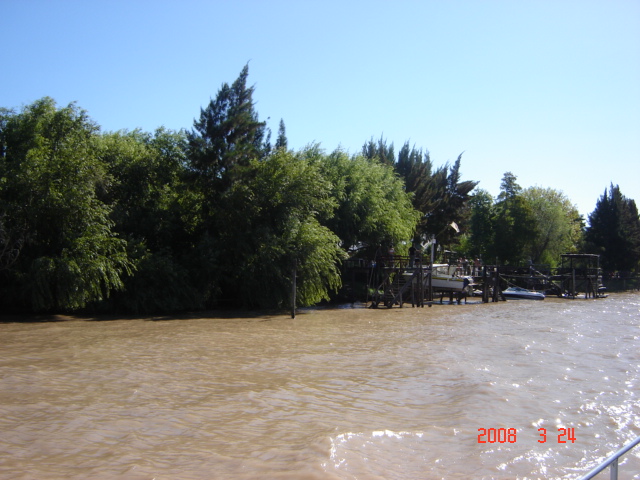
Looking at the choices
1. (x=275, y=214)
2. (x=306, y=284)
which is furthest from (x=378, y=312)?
(x=275, y=214)

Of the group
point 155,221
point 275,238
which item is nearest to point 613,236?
point 275,238

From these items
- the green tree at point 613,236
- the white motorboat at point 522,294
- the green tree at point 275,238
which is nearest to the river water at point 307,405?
the green tree at point 275,238

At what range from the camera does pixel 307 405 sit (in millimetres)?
10008

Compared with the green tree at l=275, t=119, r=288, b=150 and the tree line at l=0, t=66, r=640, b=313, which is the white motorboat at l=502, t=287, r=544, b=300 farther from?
the green tree at l=275, t=119, r=288, b=150

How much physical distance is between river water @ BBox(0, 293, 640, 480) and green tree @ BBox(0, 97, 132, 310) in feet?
6.92

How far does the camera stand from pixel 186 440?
806cm

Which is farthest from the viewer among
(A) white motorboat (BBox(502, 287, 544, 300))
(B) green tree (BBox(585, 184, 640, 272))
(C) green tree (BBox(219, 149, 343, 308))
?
(B) green tree (BBox(585, 184, 640, 272))

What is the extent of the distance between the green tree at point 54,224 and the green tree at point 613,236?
57385 millimetres

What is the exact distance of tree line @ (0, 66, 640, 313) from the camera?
2083 cm

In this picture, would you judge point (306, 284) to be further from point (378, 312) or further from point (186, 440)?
point (186, 440)

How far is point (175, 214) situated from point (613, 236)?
178 ft

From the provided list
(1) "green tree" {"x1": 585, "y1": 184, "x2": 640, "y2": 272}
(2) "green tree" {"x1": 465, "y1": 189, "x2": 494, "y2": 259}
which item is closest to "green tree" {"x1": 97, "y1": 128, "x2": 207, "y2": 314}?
(2) "green tree" {"x1": 465, "y1": 189, "x2": 494, "y2": 259}

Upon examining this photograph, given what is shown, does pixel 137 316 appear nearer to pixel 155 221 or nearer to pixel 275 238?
pixel 155 221

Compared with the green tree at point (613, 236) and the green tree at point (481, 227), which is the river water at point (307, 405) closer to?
the green tree at point (481, 227)
